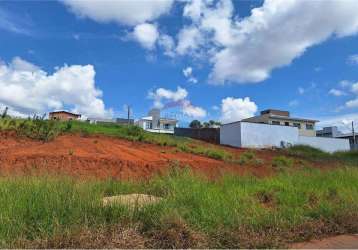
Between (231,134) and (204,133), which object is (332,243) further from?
(204,133)

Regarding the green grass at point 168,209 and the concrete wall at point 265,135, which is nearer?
the green grass at point 168,209

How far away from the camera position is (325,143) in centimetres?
3853

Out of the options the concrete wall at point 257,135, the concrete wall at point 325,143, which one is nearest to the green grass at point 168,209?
the concrete wall at point 257,135

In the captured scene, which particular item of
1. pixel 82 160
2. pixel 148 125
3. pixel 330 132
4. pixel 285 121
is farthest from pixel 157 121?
pixel 82 160

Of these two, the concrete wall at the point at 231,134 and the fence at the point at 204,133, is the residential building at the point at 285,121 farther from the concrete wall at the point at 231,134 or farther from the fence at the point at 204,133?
the concrete wall at the point at 231,134

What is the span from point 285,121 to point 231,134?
24.7 m

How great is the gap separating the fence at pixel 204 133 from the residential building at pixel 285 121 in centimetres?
1755

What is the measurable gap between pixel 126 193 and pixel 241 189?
2358 mm

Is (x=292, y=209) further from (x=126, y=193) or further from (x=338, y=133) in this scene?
(x=338, y=133)

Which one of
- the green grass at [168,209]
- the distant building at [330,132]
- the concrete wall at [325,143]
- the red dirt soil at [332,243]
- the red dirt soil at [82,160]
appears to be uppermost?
the distant building at [330,132]

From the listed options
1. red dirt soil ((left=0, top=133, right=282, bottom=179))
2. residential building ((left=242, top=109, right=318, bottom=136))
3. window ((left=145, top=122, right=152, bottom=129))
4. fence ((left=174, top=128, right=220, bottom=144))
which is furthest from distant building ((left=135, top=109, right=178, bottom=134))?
red dirt soil ((left=0, top=133, right=282, bottom=179))

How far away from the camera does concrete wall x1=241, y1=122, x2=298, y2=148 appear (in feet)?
101

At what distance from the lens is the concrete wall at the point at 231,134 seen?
30594mm

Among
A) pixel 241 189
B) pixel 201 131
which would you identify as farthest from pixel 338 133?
pixel 241 189
